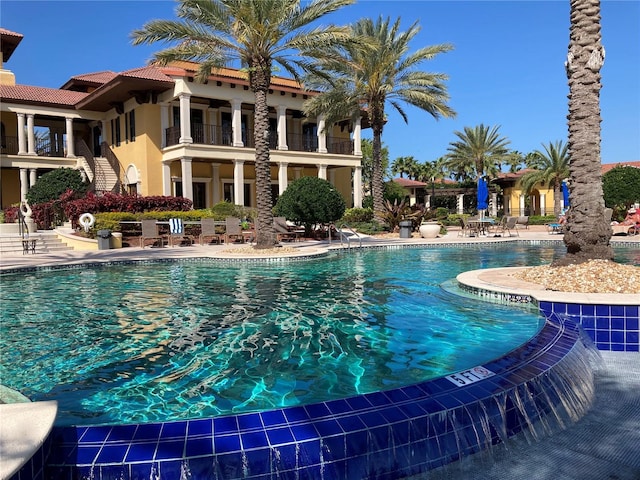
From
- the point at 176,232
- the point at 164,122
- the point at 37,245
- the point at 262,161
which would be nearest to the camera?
the point at 262,161

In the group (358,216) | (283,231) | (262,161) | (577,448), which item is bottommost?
(577,448)

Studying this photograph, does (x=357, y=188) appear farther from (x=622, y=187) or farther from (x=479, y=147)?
(x=622, y=187)

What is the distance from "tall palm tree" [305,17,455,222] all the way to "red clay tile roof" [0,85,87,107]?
15.6m

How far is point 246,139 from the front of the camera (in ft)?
99.2

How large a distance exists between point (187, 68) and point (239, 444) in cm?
2650

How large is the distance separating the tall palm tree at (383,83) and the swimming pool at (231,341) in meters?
15.2

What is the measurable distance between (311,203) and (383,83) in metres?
7.25

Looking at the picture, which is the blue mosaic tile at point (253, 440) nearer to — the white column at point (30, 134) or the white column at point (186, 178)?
the white column at point (186, 178)

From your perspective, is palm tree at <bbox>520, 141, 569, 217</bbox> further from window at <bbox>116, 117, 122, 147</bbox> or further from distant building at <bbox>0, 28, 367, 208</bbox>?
window at <bbox>116, 117, 122, 147</bbox>

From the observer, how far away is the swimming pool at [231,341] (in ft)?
12.5

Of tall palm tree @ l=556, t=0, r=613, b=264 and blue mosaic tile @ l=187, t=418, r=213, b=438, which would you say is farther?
tall palm tree @ l=556, t=0, r=613, b=264

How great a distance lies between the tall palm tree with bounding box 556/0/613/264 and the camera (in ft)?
23.1

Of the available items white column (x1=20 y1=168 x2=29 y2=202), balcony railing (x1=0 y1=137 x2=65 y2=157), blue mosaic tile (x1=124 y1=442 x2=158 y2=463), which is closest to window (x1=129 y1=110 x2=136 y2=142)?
balcony railing (x1=0 y1=137 x2=65 y2=157)

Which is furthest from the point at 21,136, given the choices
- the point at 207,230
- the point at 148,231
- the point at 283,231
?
the point at 283,231
